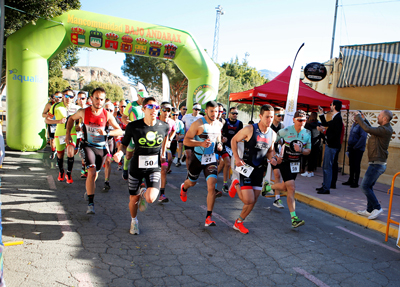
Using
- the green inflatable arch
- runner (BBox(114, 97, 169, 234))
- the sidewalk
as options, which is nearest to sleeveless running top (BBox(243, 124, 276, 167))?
runner (BBox(114, 97, 169, 234))

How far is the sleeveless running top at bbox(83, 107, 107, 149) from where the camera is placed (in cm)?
526

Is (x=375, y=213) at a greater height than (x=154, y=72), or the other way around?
(x=154, y=72)

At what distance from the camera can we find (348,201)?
7004mm

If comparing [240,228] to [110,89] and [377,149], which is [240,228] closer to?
[377,149]

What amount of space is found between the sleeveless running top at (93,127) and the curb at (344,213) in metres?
4.58

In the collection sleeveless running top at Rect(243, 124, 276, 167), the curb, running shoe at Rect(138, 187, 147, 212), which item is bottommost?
the curb

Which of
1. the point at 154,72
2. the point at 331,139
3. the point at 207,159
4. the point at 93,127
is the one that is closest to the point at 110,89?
the point at 154,72

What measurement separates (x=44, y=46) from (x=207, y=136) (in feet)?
27.1

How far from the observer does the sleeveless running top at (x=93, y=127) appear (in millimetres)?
5258

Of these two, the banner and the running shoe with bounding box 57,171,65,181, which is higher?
the banner

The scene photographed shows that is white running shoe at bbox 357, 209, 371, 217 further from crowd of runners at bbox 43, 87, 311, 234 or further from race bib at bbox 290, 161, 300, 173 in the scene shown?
race bib at bbox 290, 161, 300, 173

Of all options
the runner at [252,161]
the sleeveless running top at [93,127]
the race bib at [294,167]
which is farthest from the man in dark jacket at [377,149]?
the sleeveless running top at [93,127]

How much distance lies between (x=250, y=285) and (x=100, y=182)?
17.1ft

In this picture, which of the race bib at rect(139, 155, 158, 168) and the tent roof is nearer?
the race bib at rect(139, 155, 158, 168)
